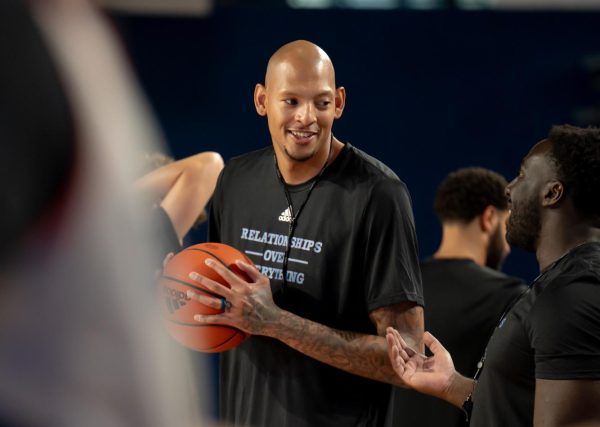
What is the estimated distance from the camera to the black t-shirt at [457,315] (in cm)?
276

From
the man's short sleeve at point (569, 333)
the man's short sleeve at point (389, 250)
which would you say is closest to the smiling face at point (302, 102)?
the man's short sleeve at point (389, 250)

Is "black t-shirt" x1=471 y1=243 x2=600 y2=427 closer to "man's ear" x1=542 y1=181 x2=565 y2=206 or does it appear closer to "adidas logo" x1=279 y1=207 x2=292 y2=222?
"man's ear" x1=542 y1=181 x2=565 y2=206

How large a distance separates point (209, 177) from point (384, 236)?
46.1 inches

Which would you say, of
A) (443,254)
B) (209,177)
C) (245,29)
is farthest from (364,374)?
(245,29)

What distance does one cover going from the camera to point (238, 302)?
83.7 inches

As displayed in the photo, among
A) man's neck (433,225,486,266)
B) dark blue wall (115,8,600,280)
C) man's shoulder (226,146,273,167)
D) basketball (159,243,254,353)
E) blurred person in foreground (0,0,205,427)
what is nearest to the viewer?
blurred person in foreground (0,0,205,427)

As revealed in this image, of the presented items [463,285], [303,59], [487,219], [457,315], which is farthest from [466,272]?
[303,59]

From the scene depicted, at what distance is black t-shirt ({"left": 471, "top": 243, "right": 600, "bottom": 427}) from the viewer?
5.22 ft

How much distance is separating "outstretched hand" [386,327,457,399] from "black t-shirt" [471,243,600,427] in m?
0.21

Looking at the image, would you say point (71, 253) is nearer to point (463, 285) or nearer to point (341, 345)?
point (341, 345)

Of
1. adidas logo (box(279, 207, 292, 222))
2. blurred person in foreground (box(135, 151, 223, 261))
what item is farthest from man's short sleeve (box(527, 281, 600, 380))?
blurred person in foreground (box(135, 151, 223, 261))

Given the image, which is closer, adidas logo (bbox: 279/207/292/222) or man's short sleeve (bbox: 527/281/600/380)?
man's short sleeve (bbox: 527/281/600/380)

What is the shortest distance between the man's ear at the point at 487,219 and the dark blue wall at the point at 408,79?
255 cm

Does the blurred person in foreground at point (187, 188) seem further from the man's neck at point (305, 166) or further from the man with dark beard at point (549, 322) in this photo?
the man with dark beard at point (549, 322)
